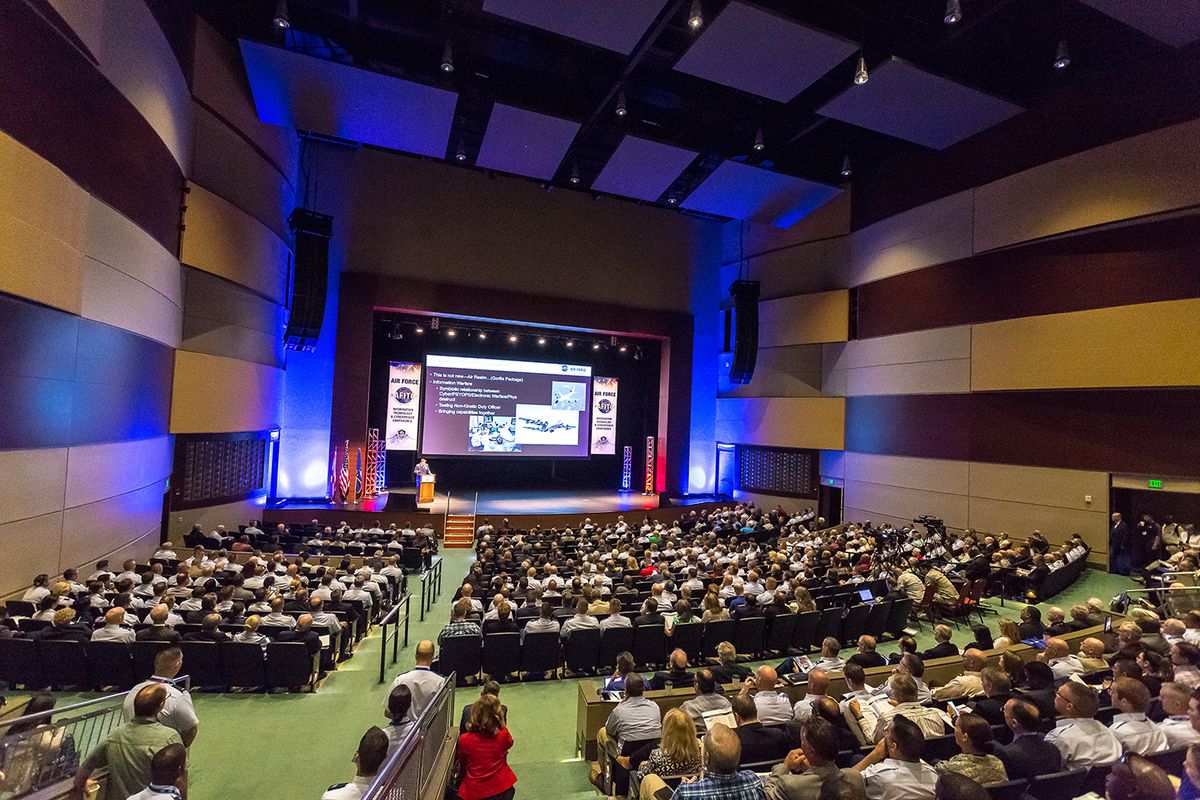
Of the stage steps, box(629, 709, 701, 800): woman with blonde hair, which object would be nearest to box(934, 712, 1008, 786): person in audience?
box(629, 709, 701, 800): woman with blonde hair

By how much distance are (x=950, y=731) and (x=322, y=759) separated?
4805 millimetres

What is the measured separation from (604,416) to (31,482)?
52.1 feet

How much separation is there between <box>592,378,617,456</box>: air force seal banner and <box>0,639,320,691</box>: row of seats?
1544cm

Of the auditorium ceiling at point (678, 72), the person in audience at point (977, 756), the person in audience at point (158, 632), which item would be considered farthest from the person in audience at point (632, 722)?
the auditorium ceiling at point (678, 72)

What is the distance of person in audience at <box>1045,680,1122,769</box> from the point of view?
312 cm

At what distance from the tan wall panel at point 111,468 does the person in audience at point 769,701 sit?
31.3 ft

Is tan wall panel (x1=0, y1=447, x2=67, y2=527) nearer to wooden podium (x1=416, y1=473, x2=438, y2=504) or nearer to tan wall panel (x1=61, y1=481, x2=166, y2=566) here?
tan wall panel (x1=61, y1=481, x2=166, y2=566)

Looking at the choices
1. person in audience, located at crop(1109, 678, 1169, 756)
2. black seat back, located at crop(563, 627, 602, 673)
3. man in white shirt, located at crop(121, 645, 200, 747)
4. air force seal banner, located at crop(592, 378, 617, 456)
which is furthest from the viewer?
air force seal banner, located at crop(592, 378, 617, 456)

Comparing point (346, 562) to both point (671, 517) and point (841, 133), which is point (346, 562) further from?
point (841, 133)

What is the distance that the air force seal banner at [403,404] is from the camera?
18.2 meters

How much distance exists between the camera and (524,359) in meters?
21.4

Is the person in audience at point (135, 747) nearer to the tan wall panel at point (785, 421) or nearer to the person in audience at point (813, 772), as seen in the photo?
the person in audience at point (813, 772)

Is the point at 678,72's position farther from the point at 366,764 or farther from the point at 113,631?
the point at 366,764

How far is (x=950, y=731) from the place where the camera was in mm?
3773
